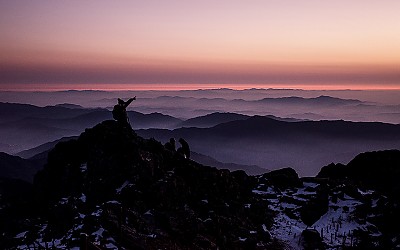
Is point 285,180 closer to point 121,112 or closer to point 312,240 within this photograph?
point 312,240

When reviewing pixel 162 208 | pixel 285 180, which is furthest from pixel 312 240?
pixel 285 180

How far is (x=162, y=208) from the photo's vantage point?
128 feet

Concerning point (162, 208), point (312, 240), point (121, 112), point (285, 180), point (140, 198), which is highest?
point (121, 112)

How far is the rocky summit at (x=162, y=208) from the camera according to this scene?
34.7 m

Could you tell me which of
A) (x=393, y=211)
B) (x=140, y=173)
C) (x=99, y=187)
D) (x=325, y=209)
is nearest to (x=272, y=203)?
(x=325, y=209)

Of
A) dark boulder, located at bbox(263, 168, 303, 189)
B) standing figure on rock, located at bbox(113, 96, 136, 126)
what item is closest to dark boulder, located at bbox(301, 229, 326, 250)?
dark boulder, located at bbox(263, 168, 303, 189)

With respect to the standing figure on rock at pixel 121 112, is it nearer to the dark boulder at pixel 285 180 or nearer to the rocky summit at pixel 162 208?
the rocky summit at pixel 162 208

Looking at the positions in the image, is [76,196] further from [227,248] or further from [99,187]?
[227,248]

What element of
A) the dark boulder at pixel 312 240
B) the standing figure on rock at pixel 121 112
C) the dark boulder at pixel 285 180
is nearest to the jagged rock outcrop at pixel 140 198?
the standing figure on rock at pixel 121 112

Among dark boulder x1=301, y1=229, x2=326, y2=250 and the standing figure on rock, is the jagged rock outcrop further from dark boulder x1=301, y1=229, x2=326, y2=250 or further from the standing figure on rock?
dark boulder x1=301, y1=229, x2=326, y2=250

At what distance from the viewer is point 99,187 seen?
41.7 metres

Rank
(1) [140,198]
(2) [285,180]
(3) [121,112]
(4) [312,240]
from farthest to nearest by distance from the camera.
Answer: (2) [285,180] < (3) [121,112] < (4) [312,240] < (1) [140,198]

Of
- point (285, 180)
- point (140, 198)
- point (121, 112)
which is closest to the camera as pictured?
point (140, 198)

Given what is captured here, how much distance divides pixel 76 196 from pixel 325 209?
3181 centimetres
